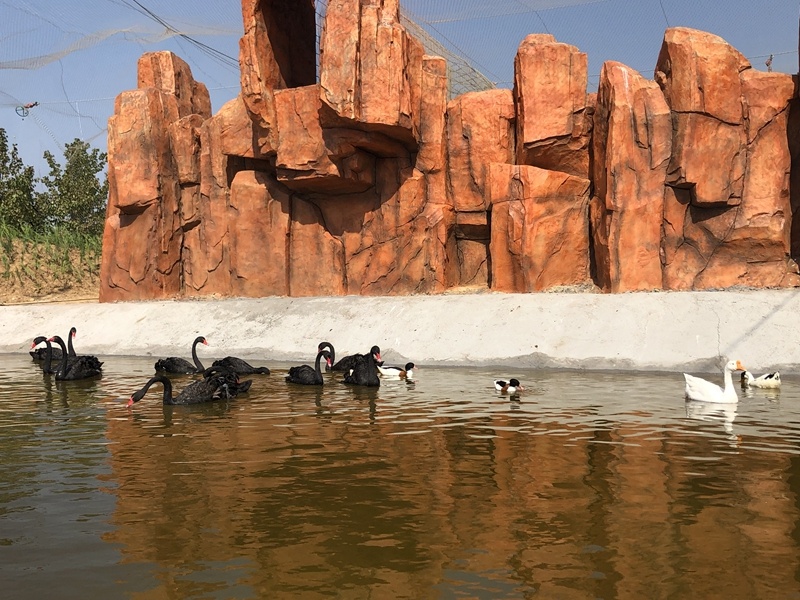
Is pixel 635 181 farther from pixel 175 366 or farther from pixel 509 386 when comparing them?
pixel 175 366

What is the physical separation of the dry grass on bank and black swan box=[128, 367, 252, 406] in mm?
28138

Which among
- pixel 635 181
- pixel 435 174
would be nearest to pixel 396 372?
pixel 635 181

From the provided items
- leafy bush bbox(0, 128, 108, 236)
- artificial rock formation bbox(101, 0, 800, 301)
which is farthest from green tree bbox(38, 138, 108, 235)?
artificial rock formation bbox(101, 0, 800, 301)

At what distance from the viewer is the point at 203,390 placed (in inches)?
556

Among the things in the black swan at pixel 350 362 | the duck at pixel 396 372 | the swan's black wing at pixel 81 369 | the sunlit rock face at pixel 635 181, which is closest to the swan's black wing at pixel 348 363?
the black swan at pixel 350 362

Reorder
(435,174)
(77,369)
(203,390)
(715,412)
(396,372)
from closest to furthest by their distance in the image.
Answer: (715,412) < (203,390) < (396,372) < (77,369) < (435,174)

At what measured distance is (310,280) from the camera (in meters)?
29.9

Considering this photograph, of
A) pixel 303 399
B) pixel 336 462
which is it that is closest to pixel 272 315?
pixel 303 399

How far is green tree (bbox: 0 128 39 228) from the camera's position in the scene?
49031 mm

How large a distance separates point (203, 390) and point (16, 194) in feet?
133

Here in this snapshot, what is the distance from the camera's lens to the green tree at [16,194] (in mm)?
49031

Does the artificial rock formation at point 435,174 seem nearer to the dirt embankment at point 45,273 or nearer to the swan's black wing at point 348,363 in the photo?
the swan's black wing at point 348,363

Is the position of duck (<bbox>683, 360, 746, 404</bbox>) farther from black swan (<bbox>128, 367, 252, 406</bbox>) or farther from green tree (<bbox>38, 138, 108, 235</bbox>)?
green tree (<bbox>38, 138, 108, 235</bbox>)

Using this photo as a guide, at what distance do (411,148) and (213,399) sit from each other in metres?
15.9
